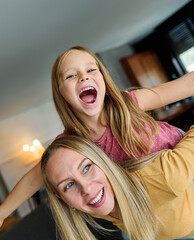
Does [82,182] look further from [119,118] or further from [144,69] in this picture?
[144,69]

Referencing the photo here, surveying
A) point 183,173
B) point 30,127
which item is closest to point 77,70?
point 183,173

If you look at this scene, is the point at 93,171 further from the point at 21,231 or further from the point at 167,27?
the point at 167,27

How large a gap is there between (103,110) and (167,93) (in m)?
0.34

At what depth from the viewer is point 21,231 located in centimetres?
107

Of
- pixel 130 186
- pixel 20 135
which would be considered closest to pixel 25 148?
pixel 20 135

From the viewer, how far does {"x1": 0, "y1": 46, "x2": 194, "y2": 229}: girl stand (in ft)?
3.56

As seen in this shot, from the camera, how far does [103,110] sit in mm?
1233

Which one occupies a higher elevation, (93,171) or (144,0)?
(144,0)

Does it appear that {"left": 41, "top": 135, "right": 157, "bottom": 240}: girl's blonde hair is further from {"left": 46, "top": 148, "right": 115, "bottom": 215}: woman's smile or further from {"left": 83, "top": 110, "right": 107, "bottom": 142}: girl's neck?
{"left": 83, "top": 110, "right": 107, "bottom": 142}: girl's neck

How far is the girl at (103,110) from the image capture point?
108 centimetres

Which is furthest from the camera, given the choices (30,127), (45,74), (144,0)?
(30,127)

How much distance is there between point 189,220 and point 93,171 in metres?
0.45

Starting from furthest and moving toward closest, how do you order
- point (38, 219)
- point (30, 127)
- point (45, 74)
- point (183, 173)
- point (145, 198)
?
1. point (30, 127)
2. point (45, 74)
3. point (38, 219)
4. point (145, 198)
5. point (183, 173)

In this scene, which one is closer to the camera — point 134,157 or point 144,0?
point 134,157
